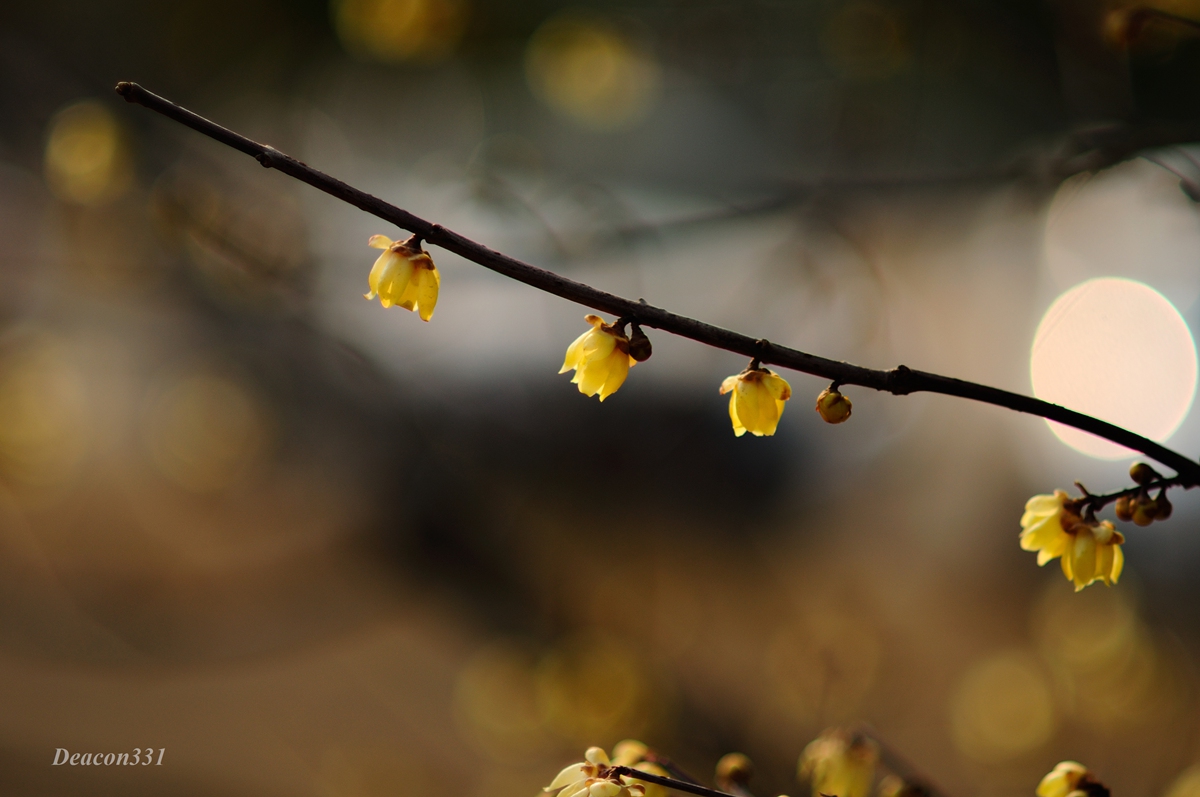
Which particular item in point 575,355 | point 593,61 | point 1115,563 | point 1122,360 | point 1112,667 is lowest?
point 1115,563

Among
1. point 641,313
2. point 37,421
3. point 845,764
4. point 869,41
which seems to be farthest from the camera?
point 37,421

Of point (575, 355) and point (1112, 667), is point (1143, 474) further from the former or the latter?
point (1112, 667)

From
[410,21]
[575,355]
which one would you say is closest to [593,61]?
[410,21]

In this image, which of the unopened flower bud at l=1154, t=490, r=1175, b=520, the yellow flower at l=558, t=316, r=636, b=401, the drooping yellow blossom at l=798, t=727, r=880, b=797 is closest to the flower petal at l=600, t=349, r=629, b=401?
the yellow flower at l=558, t=316, r=636, b=401

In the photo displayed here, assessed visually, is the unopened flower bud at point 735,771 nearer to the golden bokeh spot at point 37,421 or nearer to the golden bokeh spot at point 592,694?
the golden bokeh spot at point 592,694

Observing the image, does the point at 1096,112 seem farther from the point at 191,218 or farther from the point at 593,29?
the point at 191,218

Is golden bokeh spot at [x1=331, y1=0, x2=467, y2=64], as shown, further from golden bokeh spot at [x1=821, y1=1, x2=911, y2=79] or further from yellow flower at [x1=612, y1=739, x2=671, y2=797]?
yellow flower at [x1=612, y1=739, x2=671, y2=797]

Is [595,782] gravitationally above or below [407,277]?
below
